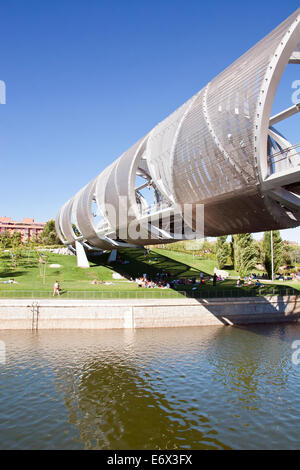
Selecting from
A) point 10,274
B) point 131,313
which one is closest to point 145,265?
point 10,274

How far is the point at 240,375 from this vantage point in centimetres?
1516

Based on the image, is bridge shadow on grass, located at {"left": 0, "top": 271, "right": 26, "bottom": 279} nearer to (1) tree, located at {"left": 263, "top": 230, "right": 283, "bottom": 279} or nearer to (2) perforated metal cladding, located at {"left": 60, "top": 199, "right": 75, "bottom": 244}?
Answer: (2) perforated metal cladding, located at {"left": 60, "top": 199, "right": 75, "bottom": 244}

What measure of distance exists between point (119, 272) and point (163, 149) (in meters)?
22.4

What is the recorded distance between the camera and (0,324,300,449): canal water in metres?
9.71

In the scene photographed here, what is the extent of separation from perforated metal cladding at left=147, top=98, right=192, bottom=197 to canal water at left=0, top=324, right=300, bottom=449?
919 cm

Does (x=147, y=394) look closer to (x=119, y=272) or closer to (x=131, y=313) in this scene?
(x=131, y=313)

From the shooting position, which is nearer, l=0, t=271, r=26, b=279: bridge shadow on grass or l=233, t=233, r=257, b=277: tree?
l=0, t=271, r=26, b=279: bridge shadow on grass

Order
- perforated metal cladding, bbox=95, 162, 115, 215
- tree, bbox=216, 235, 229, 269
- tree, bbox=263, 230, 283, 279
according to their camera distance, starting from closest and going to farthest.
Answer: perforated metal cladding, bbox=95, 162, 115, 215, tree, bbox=263, 230, 283, 279, tree, bbox=216, 235, 229, 269

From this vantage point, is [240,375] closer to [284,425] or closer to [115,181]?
[284,425]

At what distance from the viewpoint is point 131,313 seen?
25453mm

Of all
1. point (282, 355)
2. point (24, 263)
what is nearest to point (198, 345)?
point (282, 355)

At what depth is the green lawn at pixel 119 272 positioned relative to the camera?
27.2m

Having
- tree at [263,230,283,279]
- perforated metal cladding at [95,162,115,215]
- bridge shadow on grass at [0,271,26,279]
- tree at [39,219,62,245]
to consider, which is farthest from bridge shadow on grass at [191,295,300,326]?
tree at [39,219,62,245]
